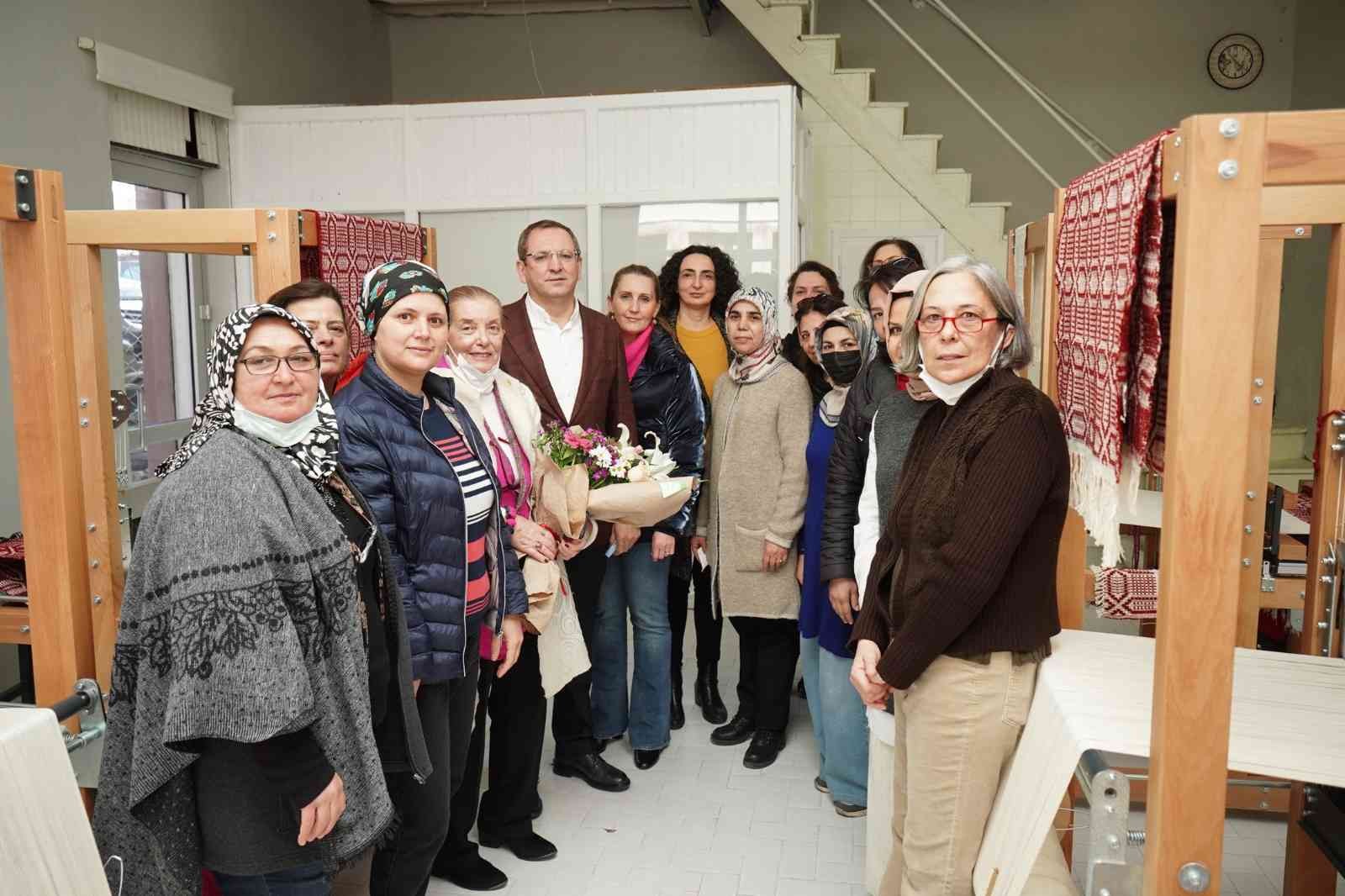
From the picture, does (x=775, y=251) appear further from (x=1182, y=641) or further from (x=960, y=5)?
(x=1182, y=641)

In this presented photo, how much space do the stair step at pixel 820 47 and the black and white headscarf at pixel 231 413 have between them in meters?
4.99

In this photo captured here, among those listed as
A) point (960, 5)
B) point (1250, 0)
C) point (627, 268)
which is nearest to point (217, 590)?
point (627, 268)

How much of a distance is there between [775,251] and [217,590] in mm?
3947

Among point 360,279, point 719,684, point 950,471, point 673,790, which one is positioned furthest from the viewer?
point 719,684

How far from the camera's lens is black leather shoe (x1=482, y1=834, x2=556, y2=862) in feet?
8.70

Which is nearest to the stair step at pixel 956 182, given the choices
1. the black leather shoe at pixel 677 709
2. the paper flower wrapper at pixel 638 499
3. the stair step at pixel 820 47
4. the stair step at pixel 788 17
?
the stair step at pixel 820 47

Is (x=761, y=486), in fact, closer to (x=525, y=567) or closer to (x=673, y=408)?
(x=673, y=408)

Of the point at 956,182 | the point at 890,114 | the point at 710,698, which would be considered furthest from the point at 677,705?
the point at 890,114

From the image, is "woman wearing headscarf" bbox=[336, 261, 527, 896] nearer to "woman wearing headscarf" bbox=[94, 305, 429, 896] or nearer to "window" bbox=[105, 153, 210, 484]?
"woman wearing headscarf" bbox=[94, 305, 429, 896]

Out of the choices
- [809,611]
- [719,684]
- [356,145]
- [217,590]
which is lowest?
[719,684]

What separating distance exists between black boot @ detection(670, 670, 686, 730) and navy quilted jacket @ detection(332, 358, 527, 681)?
1604 mm

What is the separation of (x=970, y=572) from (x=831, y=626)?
1.09 m

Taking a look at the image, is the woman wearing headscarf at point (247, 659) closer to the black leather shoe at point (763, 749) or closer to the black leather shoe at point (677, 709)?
the black leather shoe at point (763, 749)

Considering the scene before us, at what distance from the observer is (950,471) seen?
1750 millimetres
